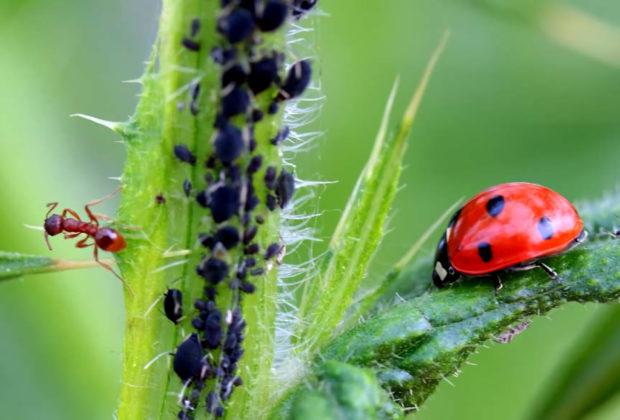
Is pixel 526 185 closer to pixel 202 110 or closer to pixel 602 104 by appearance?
pixel 202 110

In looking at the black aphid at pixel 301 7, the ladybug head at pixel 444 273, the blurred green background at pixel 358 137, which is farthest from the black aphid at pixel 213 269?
the blurred green background at pixel 358 137

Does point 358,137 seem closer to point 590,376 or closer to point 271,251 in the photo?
point 590,376

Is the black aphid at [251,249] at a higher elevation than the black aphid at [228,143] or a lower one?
lower

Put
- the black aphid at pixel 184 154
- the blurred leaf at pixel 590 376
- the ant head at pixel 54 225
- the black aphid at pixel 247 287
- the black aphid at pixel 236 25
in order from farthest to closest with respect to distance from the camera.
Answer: the blurred leaf at pixel 590 376, the ant head at pixel 54 225, the black aphid at pixel 247 287, the black aphid at pixel 184 154, the black aphid at pixel 236 25

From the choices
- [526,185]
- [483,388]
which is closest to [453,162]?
[483,388]

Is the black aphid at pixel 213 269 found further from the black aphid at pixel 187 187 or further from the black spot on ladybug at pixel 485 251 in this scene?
the black spot on ladybug at pixel 485 251

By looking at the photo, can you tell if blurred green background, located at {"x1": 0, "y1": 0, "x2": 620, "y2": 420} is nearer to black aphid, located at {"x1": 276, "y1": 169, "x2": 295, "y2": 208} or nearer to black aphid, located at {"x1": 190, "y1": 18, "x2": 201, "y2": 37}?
black aphid, located at {"x1": 276, "y1": 169, "x2": 295, "y2": 208}

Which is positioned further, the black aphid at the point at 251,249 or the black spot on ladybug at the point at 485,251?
the black spot on ladybug at the point at 485,251
